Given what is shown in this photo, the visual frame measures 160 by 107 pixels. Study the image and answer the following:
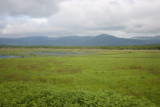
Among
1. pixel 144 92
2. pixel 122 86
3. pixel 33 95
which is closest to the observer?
pixel 33 95

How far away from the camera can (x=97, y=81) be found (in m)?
16.8

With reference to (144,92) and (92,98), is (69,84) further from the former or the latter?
(144,92)

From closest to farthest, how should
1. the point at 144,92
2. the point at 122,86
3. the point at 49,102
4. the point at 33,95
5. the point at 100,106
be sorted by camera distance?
the point at 100,106
the point at 49,102
the point at 33,95
the point at 144,92
the point at 122,86

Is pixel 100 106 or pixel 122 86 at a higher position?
pixel 100 106

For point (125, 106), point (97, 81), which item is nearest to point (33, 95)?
point (125, 106)

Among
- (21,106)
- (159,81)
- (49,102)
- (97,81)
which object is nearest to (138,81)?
(159,81)

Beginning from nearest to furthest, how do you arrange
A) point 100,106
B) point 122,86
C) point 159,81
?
point 100,106 → point 122,86 → point 159,81

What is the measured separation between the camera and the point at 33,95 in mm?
8984

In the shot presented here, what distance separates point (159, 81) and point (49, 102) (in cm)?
1571

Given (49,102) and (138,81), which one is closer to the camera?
(49,102)

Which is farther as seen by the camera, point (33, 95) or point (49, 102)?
point (33, 95)

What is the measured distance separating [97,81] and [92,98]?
8259 millimetres

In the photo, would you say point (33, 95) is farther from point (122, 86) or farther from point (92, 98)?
point (122, 86)

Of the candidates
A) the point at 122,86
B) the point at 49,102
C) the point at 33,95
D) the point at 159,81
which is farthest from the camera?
the point at 159,81
